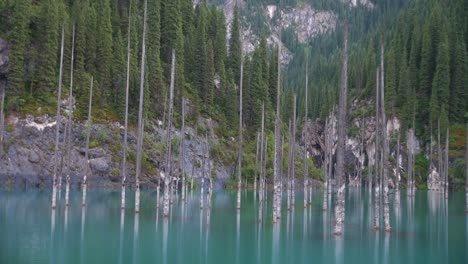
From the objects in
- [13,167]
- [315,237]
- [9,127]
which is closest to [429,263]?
[315,237]

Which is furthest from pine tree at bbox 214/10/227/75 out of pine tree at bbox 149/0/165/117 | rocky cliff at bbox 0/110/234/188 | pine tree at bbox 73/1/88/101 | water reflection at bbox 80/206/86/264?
water reflection at bbox 80/206/86/264

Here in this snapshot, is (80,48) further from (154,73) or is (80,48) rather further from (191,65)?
(191,65)

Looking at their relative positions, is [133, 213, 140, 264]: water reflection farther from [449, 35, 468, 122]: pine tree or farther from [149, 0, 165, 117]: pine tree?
[449, 35, 468, 122]: pine tree

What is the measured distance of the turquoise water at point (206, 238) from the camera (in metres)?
22.2

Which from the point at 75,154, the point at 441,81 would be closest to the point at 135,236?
the point at 75,154

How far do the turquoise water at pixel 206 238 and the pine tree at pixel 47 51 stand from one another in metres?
33.8

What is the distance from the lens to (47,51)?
7638 centimetres

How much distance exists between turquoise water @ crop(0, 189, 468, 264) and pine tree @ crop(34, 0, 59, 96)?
111 ft

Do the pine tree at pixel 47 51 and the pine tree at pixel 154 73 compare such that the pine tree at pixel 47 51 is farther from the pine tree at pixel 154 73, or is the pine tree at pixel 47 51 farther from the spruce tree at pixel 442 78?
the spruce tree at pixel 442 78

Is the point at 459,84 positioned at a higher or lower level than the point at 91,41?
lower

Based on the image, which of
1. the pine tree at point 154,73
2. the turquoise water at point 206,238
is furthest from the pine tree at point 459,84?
the turquoise water at point 206,238

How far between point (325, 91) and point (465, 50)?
41.5m

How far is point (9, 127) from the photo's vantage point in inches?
2581

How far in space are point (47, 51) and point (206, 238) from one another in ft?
186
